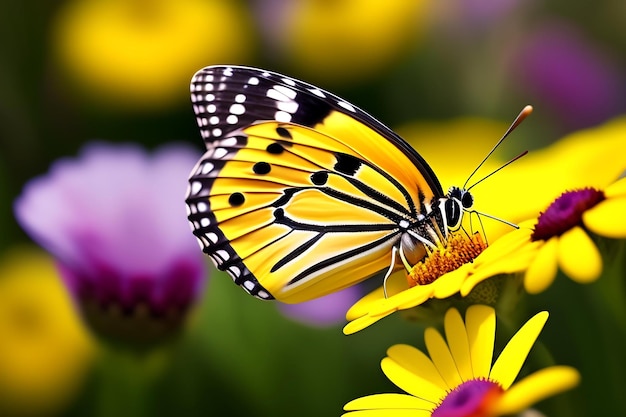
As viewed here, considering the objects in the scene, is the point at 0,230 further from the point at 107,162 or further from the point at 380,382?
the point at 380,382

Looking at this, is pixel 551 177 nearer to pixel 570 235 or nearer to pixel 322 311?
pixel 570 235

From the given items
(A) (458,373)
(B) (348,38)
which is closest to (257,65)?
(B) (348,38)

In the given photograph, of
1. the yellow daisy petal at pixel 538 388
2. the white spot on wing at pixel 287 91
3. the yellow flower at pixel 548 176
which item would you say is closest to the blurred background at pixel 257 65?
the yellow flower at pixel 548 176

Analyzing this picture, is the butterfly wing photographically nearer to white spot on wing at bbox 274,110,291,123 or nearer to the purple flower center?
white spot on wing at bbox 274,110,291,123

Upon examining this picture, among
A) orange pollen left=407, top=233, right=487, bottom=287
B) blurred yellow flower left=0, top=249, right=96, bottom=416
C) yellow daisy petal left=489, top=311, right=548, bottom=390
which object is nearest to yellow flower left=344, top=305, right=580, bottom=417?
yellow daisy petal left=489, top=311, right=548, bottom=390

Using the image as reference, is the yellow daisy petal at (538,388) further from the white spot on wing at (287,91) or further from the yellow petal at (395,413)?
the white spot on wing at (287,91)

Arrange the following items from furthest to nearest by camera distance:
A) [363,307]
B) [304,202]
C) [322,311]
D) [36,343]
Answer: [36,343], [322,311], [304,202], [363,307]
